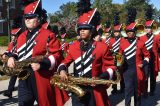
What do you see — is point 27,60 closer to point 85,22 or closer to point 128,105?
point 85,22

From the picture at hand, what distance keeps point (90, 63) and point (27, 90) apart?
3.49 feet

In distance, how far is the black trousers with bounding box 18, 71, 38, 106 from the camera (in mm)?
6559

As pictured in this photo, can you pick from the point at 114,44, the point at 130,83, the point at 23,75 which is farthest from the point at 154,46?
the point at 23,75

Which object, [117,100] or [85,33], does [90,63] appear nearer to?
[85,33]

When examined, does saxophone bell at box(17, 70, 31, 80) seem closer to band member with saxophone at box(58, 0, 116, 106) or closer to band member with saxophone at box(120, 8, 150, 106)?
band member with saxophone at box(58, 0, 116, 106)

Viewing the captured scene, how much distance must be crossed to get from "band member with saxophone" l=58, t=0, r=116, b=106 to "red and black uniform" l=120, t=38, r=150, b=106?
3242 millimetres

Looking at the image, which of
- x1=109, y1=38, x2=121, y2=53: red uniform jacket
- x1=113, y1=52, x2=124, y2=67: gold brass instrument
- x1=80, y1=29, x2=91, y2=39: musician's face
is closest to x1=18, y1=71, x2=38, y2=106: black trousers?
x1=80, y1=29, x2=91, y2=39: musician's face

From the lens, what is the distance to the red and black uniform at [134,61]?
938 centimetres

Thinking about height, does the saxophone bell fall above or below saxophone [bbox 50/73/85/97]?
above

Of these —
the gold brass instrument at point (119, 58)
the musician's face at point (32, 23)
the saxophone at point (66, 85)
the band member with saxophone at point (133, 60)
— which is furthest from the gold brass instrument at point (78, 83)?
the band member with saxophone at point (133, 60)

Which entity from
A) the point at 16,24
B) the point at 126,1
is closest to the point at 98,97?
the point at 16,24

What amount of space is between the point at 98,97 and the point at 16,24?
604 cm

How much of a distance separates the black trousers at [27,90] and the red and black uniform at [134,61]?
10.4ft

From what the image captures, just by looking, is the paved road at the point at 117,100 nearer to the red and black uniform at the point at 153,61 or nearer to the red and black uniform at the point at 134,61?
the red and black uniform at the point at 153,61
